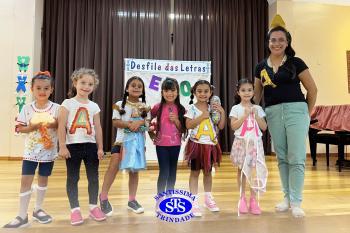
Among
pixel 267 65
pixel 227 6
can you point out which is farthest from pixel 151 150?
pixel 227 6

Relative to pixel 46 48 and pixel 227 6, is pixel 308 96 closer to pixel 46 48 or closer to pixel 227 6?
pixel 227 6

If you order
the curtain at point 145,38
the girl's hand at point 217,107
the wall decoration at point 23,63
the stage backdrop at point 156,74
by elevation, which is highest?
the curtain at point 145,38

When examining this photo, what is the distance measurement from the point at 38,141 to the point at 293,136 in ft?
5.31

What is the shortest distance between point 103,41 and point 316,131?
151 inches

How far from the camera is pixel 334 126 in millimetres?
4145

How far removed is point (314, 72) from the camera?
6047mm

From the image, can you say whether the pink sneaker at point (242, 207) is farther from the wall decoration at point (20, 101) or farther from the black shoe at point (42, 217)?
the wall decoration at point (20, 101)

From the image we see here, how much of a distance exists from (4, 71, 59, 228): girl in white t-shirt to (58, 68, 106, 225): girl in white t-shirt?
9 centimetres

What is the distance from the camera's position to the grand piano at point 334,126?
158 inches

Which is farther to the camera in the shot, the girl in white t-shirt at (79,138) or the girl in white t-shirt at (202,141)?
the girl in white t-shirt at (202,141)

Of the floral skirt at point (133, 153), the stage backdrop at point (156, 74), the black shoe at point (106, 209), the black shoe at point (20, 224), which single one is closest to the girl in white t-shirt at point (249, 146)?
the floral skirt at point (133, 153)

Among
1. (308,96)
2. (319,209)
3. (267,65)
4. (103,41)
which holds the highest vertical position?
(103,41)

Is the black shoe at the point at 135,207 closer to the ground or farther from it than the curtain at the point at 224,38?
closer to the ground

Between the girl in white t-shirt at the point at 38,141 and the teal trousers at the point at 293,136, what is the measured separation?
4.83ft
